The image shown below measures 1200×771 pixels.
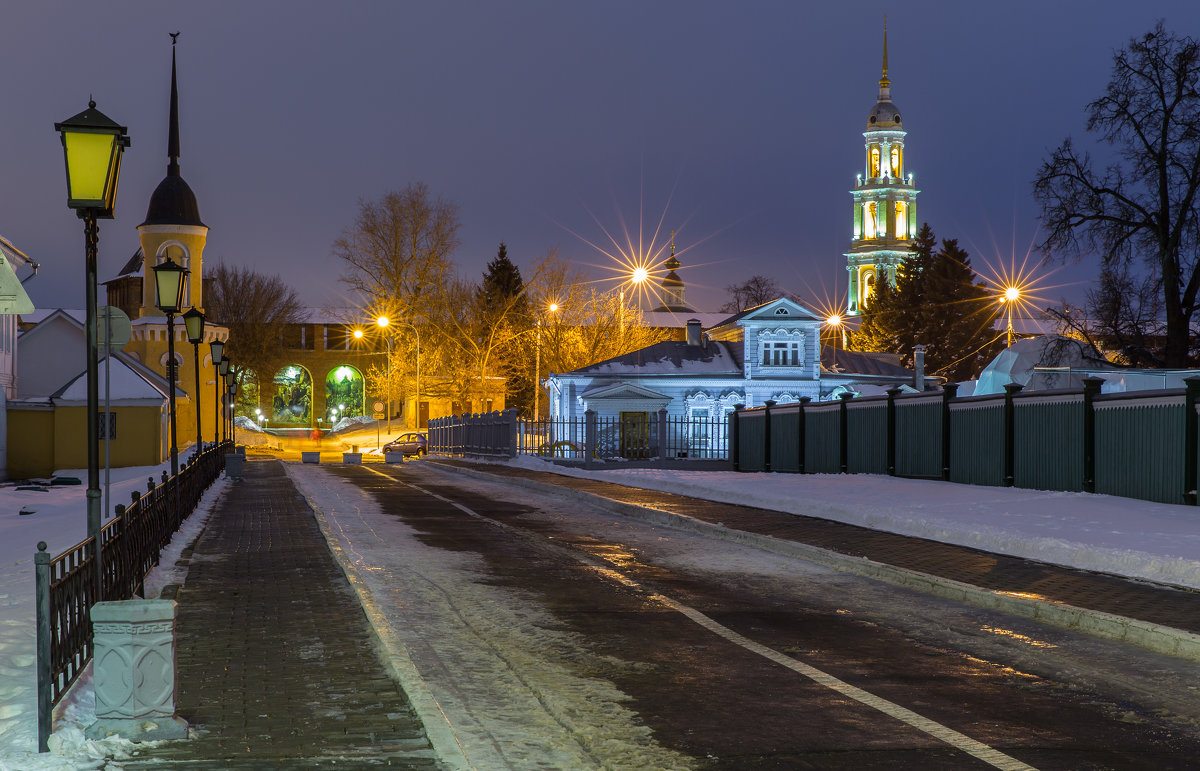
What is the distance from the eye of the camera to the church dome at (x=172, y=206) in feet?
223

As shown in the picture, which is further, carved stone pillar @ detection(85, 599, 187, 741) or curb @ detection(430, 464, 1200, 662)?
curb @ detection(430, 464, 1200, 662)

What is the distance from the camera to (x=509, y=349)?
74.4 meters

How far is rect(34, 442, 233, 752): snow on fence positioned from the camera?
5.73 meters

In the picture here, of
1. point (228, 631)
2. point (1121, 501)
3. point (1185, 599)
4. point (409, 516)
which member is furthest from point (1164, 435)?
point (228, 631)

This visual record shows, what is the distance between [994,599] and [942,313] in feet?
283

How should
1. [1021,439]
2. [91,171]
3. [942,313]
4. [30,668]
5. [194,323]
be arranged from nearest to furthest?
[30,668]
[91,171]
[1021,439]
[194,323]
[942,313]

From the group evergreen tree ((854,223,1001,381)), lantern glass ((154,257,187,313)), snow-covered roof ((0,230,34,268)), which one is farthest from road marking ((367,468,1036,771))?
evergreen tree ((854,223,1001,381))

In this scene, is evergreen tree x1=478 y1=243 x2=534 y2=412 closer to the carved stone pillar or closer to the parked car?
the parked car

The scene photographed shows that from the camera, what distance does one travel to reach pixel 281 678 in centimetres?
695

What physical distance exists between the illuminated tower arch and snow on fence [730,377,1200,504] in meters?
101

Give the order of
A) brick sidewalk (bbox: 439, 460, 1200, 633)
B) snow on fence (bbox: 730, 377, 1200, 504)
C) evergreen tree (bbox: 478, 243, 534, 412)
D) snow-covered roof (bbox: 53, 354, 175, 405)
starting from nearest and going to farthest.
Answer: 1. brick sidewalk (bbox: 439, 460, 1200, 633)
2. snow on fence (bbox: 730, 377, 1200, 504)
3. snow-covered roof (bbox: 53, 354, 175, 405)
4. evergreen tree (bbox: 478, 243, 534, 412)

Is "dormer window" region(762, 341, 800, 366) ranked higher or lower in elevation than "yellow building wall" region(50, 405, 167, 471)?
A: higher

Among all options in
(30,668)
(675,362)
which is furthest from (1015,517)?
(675,362)

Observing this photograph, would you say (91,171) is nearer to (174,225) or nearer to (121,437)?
(121,437)
